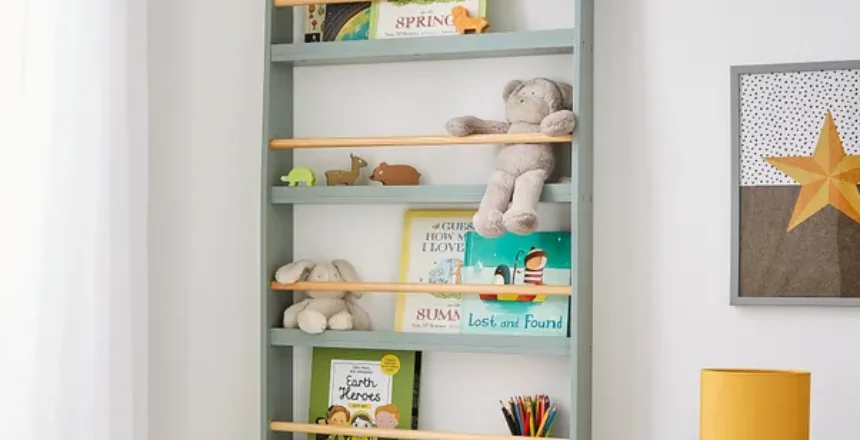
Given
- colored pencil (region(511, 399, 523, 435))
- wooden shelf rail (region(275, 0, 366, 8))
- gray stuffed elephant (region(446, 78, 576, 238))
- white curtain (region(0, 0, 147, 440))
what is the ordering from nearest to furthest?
white curtain (region(0, 0, 147, 440)), gray stuffed elephant (region(446, 78, 576, 238)), colored pencil (region(511, 399, 523, 435)), wooden shelf rail (region(275, 0, 366, 8))

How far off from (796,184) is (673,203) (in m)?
A: 0.26

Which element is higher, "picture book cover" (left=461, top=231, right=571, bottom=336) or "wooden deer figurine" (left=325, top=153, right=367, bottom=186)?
"wooden deer figurine" (left=325, top=153, right=367, bottom=186)

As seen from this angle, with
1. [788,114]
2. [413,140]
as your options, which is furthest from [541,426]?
[788,114]

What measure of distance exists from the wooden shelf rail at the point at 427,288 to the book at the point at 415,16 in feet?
1.87

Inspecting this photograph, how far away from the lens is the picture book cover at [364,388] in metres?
2.62

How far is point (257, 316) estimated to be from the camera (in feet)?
9.04

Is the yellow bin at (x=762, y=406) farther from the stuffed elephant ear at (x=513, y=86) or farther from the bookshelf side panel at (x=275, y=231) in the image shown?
the bookshelf side panel at (x=275, y=231)

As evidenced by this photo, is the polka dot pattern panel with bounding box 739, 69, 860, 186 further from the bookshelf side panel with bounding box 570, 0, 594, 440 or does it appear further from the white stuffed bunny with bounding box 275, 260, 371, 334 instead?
the white stuffed bunny with bounding box 275, 260, 371, 334

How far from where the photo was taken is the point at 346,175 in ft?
8.61

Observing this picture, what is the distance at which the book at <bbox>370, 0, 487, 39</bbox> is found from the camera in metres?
2.58

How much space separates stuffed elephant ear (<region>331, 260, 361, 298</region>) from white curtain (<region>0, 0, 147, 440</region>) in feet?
1.68

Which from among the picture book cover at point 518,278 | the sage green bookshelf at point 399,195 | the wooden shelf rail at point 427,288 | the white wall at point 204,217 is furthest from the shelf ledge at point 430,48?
the wooden shelf rail at point 427,288

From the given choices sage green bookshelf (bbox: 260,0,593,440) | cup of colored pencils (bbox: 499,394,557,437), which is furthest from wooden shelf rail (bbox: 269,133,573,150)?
cup of colored pencils (bbox: 499,394,557,437)

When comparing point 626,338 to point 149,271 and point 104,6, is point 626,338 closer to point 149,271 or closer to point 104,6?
point 149,271
